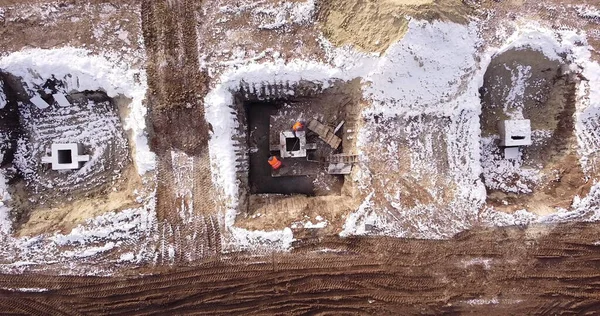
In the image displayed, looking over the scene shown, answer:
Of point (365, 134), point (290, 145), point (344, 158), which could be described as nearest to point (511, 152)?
point (365, 134)

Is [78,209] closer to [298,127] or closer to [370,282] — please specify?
[298,127]

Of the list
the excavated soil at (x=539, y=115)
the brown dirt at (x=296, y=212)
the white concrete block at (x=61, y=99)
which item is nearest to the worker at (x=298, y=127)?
the brown dirt at (x=296, y=212)

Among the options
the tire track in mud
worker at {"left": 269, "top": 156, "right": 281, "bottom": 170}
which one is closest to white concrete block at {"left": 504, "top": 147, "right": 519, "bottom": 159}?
worker at {"left": 269, "top": 156, "right": 281, "bottom": 170}

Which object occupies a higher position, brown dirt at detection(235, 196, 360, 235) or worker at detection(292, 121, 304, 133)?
worker at detection(292, 121, 304, 133)

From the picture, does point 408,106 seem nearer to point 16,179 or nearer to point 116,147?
point 116,147

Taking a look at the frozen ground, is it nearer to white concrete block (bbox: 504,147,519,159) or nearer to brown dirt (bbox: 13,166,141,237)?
brown dirt (bbox: 13,166,141,237)
